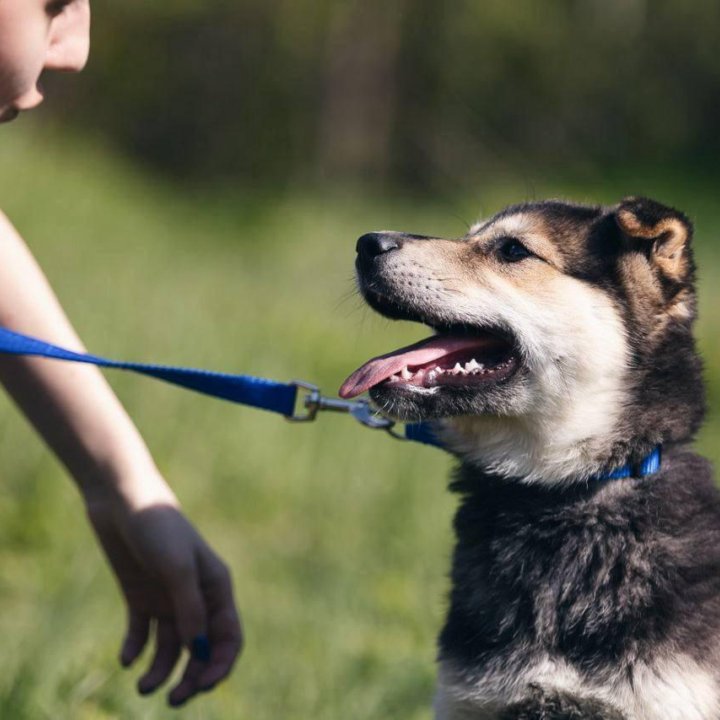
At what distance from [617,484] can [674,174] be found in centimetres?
2123

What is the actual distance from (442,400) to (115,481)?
3.11 ft

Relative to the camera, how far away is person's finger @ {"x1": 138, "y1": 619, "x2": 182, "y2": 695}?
3.49m

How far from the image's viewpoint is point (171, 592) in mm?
3344

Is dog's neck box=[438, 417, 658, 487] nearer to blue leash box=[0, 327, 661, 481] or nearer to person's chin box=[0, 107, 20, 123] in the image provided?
blue leash box=[0, 327, 661, 481]

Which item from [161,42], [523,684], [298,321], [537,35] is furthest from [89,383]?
[537,35]

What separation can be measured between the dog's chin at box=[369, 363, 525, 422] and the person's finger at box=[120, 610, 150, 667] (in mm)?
1054

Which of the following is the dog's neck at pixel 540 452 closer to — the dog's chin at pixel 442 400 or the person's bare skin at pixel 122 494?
the dog's chin at pixel 442 400

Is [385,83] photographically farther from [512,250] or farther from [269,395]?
[269,395]

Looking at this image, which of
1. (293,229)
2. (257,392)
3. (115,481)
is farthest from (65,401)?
(293,229)

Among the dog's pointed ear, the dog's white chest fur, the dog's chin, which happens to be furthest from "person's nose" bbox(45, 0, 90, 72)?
the dog's white chest fur

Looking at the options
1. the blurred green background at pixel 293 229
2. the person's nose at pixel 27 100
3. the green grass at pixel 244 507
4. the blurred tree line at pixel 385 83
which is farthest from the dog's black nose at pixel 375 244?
the blurred tree line at pixel 385 83

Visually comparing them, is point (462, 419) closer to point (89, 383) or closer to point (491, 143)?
point (89, 383)

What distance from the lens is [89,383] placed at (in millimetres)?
3281

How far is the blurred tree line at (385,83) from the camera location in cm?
2667
